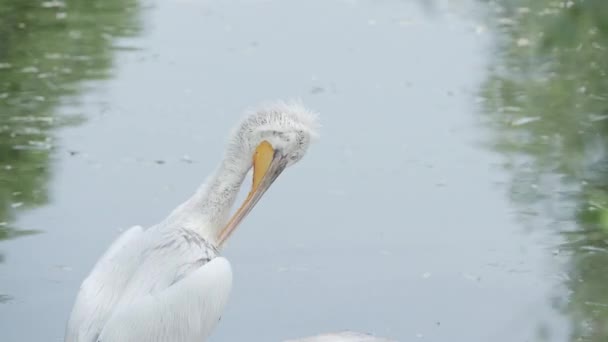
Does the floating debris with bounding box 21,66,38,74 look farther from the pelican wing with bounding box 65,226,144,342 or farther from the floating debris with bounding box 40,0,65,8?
the pelican wing with bounding box 65,226,144,342

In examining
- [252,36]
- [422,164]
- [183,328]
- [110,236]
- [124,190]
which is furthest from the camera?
[252,36]

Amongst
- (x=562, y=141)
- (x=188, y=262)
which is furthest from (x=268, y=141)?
(x=562, y=141)

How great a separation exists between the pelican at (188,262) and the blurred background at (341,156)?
709 millimetres

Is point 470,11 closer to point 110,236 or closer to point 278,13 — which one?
point 278,13

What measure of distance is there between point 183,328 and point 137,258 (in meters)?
0.26

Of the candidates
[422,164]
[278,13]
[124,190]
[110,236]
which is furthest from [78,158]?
[278,13]

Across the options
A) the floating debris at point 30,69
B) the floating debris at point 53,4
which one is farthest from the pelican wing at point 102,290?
the floating debris at point 53,4

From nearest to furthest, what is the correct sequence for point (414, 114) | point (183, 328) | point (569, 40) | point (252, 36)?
point (569, 40)
point (183, 328)
point (414, 114)
point (252, 36)

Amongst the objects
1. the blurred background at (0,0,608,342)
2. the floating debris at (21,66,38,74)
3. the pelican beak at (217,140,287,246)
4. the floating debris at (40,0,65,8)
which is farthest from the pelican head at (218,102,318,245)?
the floating debris at (40,0,65,8)

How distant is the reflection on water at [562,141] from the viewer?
15.8 feet

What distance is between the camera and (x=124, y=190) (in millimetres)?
5773

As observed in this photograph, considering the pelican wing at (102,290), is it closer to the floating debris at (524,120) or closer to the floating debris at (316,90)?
the floating debris at (524,120)

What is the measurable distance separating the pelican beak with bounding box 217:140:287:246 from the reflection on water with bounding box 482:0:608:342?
88 cm

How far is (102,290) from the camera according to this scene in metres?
3.61
